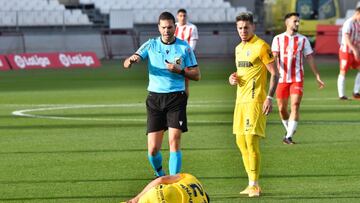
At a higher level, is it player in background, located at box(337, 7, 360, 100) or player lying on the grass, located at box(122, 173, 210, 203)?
player lying on the grass, located at box(122, 173, 210, 203)

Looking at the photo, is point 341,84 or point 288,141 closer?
point 288,141

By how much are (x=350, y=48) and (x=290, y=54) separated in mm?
8178

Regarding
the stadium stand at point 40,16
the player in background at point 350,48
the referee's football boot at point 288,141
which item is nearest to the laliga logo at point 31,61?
the stadium stand at point 40,16

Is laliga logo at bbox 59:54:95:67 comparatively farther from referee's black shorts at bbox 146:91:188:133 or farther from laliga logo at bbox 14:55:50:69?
referee's black shorts at bbox 146:91:188:133

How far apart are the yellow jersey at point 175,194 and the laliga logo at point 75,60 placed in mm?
35828

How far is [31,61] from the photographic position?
143 feet

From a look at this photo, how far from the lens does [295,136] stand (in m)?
19.1

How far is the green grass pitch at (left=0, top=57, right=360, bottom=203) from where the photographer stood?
12.8 m

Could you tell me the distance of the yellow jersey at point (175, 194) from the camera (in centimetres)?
862

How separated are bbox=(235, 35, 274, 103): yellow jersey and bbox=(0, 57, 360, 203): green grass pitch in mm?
1137

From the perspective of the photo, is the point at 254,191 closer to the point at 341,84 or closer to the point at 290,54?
the point at 290,54

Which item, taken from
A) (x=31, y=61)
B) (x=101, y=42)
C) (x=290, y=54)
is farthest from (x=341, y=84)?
(x=101, y=42)

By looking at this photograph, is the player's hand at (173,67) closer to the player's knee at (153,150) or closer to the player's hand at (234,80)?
the player's hand at (234,80)

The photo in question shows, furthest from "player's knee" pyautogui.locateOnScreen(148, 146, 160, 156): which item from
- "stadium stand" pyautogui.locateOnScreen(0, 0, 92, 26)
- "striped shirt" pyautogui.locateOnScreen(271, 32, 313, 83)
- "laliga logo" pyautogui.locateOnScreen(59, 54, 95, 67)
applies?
"stadium stand" pyautogui.locateOnScreen(0, 0, 92, 26)
